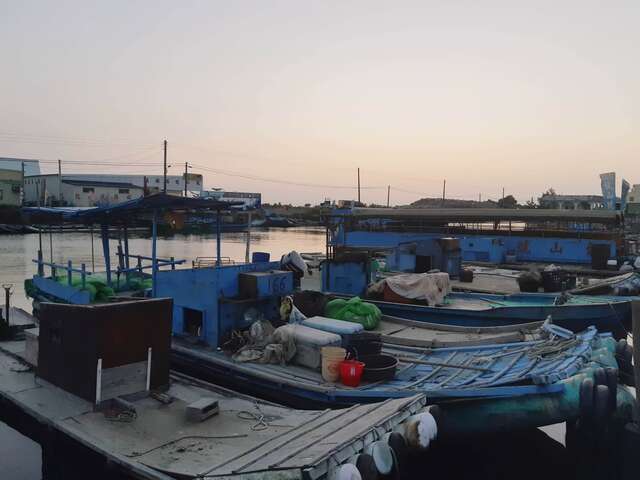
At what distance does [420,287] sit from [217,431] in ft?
26.7

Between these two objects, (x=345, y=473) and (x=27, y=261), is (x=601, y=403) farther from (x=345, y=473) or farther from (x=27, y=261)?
(x=27, y=261)

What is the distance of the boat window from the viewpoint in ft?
33.1

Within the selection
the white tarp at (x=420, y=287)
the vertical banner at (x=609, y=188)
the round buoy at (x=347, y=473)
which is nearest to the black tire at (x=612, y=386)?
the round buoy at (x=347, y=473)

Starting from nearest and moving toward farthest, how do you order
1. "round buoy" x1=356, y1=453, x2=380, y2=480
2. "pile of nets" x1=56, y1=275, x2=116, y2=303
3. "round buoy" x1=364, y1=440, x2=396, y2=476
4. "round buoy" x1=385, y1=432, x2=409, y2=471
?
1. "round buoy" x1=356, y1=453, x2=380, y2=480
2. "round buoy" x1=364, y1=440, x2=396, y2=476
3. "round buoy" x1=385, y1=432, x2=409, y2=471
4. "pile of nets" x1=56, y1=275, x2=116, y2=303

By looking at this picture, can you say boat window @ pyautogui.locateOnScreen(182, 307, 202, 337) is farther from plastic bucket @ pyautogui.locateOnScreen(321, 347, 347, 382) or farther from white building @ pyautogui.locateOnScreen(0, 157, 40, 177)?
white building @ pyautogui.locateOnScreen(0, 157, 40, 177)

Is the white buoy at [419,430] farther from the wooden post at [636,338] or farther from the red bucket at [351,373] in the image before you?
the wooden post at [636,338]

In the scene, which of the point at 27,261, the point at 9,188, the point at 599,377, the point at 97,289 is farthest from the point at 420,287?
the point at 9,188

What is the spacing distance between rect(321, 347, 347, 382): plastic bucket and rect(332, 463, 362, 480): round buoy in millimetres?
3037

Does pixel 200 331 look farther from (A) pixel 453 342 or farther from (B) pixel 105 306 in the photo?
(A) pixel 453 342

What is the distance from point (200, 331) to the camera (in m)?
9.84

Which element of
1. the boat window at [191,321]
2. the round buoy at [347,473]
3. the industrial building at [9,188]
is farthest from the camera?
the industrial building at [9,188]

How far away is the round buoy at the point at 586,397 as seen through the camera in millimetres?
7012

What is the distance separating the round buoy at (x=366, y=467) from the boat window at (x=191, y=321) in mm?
5646

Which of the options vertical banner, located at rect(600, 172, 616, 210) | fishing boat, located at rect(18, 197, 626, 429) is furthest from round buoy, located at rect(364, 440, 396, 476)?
vertical banner, located at rect(600, 172, 616, 210)
